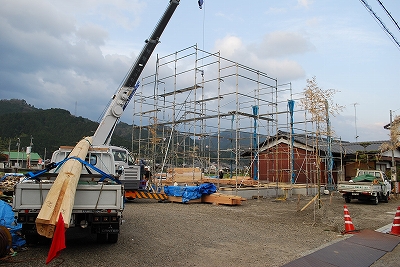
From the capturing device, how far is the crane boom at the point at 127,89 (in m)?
12.1

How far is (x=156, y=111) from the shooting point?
2306cm

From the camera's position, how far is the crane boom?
39.8 ft

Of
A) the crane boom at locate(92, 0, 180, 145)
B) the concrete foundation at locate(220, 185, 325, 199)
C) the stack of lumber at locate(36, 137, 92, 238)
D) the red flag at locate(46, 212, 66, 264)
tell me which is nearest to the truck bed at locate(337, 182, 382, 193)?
the concrete foundation at locate(220, 185, 325, 199)

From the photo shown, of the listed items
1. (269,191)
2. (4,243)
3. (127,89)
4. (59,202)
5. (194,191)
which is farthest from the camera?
(269,191)

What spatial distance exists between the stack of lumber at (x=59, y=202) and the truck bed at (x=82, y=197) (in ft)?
1.03

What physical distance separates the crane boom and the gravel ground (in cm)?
311

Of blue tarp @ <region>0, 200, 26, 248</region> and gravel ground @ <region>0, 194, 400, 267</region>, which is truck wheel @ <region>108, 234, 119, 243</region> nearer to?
gravel ground @ <region>0, 194, 400, 267</region>

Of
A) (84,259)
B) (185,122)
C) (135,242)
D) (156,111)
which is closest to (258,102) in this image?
(185,122)

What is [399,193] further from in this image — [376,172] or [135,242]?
[135,242]

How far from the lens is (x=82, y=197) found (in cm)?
625

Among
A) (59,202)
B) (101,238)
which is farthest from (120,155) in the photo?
(59,202)

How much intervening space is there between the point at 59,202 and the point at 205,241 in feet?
13.1

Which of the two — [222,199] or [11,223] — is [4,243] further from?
[222,199]

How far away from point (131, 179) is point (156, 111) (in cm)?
910
